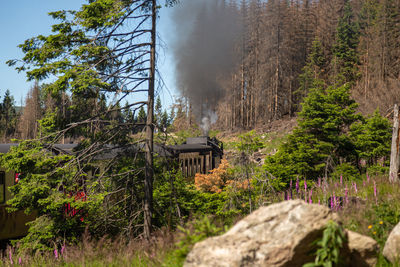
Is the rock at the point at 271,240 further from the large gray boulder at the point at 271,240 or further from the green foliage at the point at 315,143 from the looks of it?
the green foliage at the point at 315,143

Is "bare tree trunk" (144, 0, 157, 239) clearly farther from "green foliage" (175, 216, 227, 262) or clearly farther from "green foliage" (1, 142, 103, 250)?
"green foliage" (175, 216, 227, 262)

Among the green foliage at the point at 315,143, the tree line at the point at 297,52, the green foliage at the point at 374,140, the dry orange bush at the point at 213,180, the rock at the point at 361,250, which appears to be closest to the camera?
the rock at the point at 361,250

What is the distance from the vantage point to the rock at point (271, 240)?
250 cm

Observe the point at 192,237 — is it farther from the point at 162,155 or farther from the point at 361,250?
the point at 162,155

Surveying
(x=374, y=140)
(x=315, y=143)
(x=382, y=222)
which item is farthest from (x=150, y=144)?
(x=374, y=140)

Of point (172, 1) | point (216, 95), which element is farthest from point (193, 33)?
point (172, 1)

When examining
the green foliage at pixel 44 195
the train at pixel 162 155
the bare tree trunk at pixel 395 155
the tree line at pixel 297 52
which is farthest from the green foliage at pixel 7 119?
the bare tree trunk at pixel 395 155

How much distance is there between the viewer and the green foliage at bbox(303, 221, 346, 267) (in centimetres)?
260

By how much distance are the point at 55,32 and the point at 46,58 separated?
2.03ft

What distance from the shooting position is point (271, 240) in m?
2.56

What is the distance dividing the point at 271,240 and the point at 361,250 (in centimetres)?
101

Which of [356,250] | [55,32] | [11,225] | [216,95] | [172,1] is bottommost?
[11,225]

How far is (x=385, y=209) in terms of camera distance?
4.54 meters

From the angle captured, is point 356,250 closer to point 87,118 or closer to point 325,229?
point 325,229
